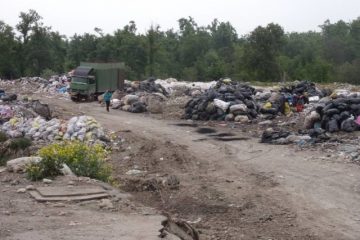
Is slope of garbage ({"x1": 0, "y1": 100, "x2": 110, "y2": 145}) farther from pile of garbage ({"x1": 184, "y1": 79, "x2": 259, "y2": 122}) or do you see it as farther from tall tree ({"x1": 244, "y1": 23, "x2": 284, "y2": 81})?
tall tree ({"x1": 244, "y1": 23, "x2": 284, "y2": 81})

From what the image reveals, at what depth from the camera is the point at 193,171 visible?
41.3ft

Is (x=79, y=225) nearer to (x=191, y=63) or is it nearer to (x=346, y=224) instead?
(x=346, y=224)

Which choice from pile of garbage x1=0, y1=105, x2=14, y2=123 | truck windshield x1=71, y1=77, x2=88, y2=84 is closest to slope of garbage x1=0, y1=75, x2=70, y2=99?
truck windshield x1=71, y1=77, x2=88, y2=84

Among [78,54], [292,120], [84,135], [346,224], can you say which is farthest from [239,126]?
[78,54]

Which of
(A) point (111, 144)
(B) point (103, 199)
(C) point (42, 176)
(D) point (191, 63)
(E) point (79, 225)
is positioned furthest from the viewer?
(D) point (191, 63)

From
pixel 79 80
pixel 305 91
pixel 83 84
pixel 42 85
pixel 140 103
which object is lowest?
pixel 42 85

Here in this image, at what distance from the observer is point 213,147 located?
51.5 ft

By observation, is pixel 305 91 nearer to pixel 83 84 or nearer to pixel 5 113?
pixel 5 113

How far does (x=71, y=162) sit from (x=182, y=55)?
66.0m

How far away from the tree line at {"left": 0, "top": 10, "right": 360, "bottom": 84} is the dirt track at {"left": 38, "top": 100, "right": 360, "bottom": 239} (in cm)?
3173

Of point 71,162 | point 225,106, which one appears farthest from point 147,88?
point 71,162

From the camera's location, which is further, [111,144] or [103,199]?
[111,144]

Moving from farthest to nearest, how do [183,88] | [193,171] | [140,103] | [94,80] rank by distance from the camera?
[183,88]
[94,80]
[140,103]
[193,171]

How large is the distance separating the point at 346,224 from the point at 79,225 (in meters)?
4.00
